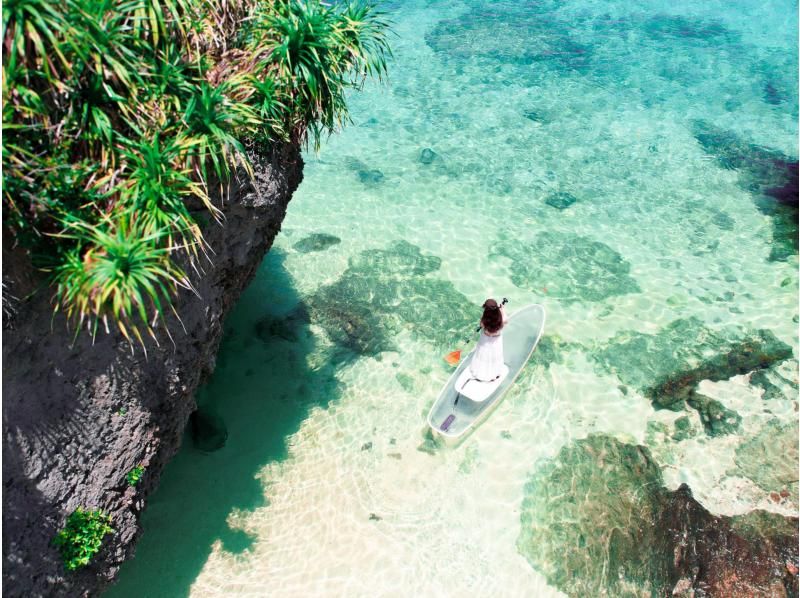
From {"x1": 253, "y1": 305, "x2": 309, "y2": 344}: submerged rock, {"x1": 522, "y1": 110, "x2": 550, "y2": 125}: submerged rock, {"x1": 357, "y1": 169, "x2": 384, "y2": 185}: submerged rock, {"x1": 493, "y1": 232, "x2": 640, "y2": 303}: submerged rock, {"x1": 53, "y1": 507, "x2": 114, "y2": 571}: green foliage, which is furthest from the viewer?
{"x1": 522, "y1": 110, "x2": 550, "y2": 125}: submerged rock

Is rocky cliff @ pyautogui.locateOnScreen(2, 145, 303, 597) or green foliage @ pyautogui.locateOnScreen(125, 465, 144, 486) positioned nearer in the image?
rocky cliff @ pyautogui.locateOnScreen(2, 145, 303, 597)

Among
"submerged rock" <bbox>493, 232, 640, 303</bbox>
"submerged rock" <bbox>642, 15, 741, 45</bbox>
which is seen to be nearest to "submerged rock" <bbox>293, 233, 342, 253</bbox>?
"submerged rock" <bbox>493, 232, 640, 303</bbox>

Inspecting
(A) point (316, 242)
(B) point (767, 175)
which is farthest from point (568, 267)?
(B) point (767, 175)

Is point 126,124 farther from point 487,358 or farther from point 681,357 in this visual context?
point 681,357

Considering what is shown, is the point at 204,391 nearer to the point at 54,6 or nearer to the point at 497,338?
the point at 497,338

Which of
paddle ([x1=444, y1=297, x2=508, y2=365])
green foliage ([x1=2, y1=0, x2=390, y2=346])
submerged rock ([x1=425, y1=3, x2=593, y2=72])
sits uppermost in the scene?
green foliage ([x1=2, y1=0, x2=390, y2=346])

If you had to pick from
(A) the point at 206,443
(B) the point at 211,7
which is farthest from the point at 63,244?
(A) the point at 206,443

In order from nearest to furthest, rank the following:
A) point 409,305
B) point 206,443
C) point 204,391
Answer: point 206,443 → point 204,391 → point 409,305

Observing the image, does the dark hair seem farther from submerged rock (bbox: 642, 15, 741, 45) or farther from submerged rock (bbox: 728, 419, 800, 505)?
submerged rock (bbox: 642, 15, 741, 45)
